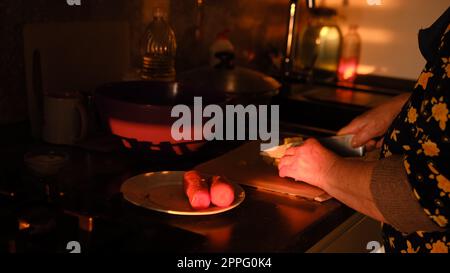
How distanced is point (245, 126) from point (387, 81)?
1.04 metres

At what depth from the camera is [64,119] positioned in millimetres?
1448

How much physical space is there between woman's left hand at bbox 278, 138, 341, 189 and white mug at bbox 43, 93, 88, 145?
506 millimetres

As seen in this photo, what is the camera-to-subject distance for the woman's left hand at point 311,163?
1152 millimetres

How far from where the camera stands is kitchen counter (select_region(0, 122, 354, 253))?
0.96 meters

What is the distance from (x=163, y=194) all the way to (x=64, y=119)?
14.6 inches

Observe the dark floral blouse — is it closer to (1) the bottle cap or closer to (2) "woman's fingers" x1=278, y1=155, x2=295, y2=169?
(2) "woman's fingers" x1=278, y1=155, x2=295, y2=169

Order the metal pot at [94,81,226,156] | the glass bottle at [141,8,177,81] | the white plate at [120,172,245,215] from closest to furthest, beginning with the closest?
the white plate at [120,172,245,215] → the metal pot at [94,81,226,156] → the glass bottle at [141,8,177,81]

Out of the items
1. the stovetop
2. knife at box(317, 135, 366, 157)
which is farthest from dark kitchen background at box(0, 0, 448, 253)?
knife at box(317, 135, 366, 157)

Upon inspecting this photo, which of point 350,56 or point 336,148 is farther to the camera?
point 350,56

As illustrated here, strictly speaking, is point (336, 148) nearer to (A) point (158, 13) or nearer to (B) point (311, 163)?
(B) point (311, 163)

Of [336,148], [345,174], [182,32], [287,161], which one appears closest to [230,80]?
[182,32]

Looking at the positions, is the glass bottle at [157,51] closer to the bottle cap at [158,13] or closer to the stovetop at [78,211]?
the bottle cap at [158,13]
